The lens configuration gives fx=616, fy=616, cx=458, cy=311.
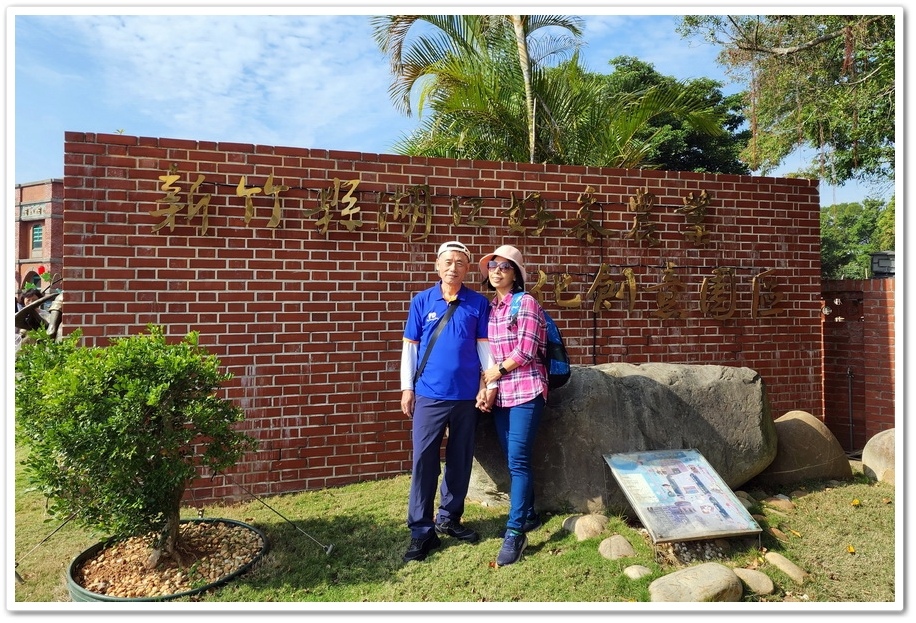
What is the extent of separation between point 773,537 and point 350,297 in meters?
3.25

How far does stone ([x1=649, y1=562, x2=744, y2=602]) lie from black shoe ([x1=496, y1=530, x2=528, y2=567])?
0.71 metres

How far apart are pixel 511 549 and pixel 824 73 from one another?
8.76 metres

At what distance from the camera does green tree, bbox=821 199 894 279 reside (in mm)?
28109

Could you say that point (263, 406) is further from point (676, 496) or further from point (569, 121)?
point (569, 121)

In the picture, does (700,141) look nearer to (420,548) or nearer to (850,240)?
(850,240)

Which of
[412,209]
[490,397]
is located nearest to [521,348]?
[490,397]

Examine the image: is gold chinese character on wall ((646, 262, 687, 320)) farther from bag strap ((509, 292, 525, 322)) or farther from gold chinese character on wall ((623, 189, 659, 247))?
bag strap ((509, 292, 525, 322))

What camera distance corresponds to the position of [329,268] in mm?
4652

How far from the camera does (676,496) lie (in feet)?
12.1

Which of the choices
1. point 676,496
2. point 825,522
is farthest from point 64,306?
point 825,522

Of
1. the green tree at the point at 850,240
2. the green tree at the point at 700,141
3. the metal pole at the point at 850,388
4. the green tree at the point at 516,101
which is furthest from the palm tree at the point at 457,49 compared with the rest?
the green tree at the point at 850,240

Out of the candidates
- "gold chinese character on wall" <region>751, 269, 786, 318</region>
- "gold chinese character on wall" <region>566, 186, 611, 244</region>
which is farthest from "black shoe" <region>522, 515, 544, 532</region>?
"gold chinese character on wall" <region>751, 269, 786, 318</region>

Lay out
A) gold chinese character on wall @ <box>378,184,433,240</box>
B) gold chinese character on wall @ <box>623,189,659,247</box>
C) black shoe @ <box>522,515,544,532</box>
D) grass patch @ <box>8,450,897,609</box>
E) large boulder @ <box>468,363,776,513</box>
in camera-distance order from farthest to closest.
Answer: gold chinese character on wall @ <box>623,189,659,247</box> < gold chinese character on wall @ <box>378,184,433,240</box> < large boulder @ <box>468,363,776,513</box> < black shoe @ <box>522,515,544,532</box> < grass patch @ <box>8,450,897,609</box>

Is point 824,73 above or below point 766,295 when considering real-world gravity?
above
